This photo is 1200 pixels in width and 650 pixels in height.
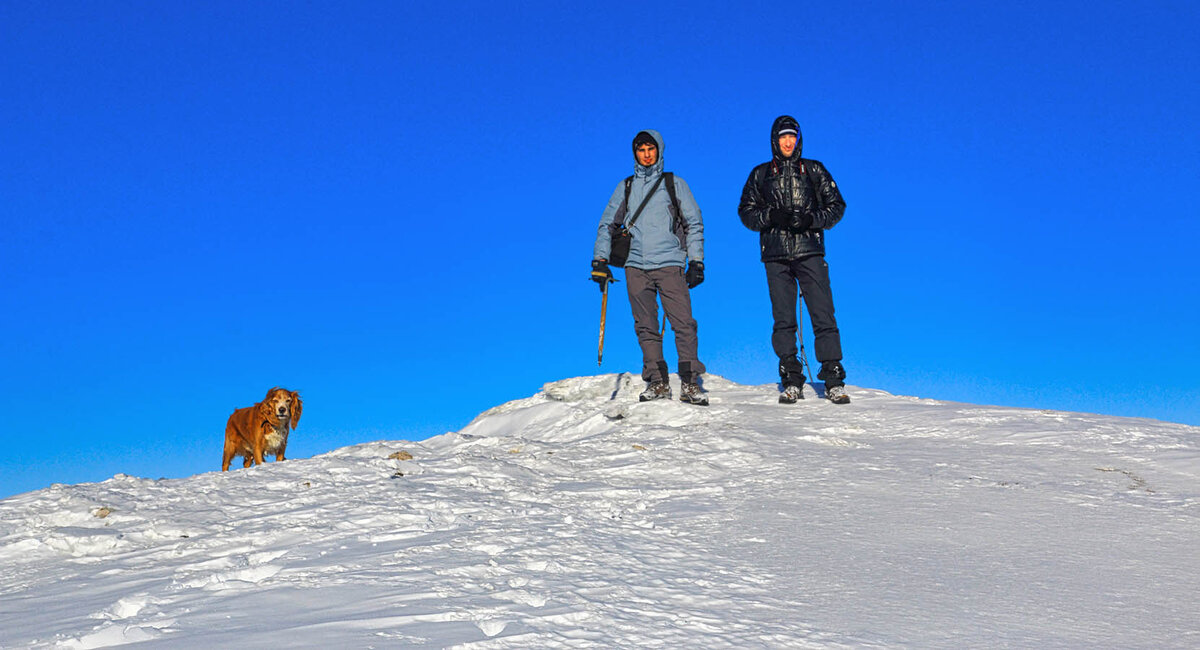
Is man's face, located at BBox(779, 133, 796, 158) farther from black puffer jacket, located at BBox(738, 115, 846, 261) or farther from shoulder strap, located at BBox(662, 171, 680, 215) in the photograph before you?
shoulder strap, located at BBox(662, 171, 680, 215)

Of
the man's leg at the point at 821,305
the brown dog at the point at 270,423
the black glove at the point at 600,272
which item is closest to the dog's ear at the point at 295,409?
the brown dog at the point at 270,423

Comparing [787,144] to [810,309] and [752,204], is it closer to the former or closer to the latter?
[752,204]

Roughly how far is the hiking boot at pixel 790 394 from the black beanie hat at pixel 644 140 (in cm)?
289

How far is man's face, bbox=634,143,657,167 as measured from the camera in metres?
9.55

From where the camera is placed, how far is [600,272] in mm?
9922

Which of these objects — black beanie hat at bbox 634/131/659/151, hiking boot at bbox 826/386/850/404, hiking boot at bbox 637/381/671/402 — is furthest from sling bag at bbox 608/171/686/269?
hiking boot at bbox 826/386/850/404

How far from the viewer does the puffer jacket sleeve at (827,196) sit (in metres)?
9.45

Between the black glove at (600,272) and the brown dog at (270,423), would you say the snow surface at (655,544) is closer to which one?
the brown dog at (270,423)

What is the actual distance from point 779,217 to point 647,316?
1.65 metres

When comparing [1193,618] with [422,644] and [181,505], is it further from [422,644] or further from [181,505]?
[181,505]

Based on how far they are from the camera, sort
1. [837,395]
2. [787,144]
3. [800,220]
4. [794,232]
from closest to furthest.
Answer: [800,220]
[794,232]
[787,144]
[837,395]

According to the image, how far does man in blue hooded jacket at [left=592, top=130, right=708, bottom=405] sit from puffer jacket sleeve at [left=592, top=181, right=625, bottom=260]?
10 millimetres

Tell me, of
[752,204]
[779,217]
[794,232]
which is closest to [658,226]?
[752,204]

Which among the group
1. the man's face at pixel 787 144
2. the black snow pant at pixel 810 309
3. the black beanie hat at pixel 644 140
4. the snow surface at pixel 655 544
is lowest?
the snow surface at pixel 655 544
